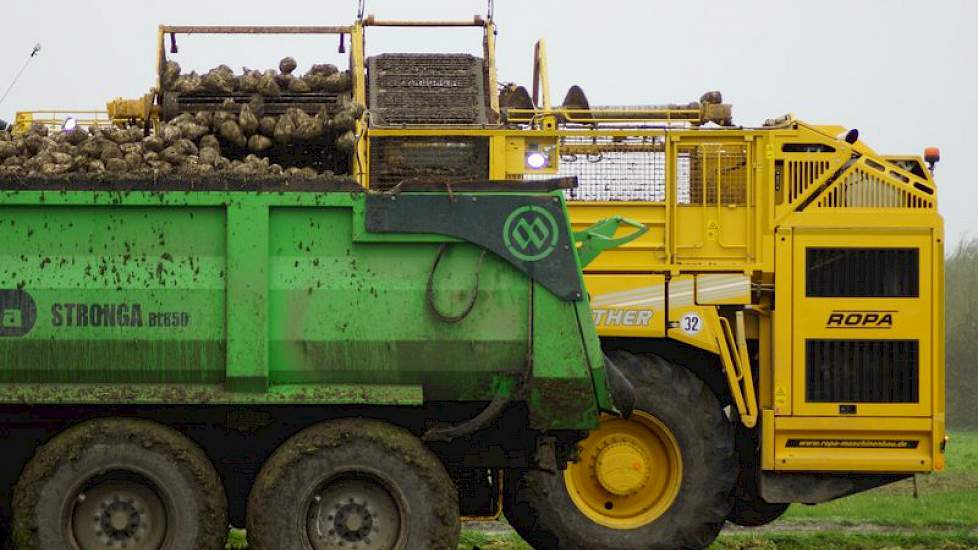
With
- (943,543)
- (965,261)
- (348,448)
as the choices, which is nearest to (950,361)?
(965,261)

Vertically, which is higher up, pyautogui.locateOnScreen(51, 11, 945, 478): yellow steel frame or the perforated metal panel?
the perforated metal panel

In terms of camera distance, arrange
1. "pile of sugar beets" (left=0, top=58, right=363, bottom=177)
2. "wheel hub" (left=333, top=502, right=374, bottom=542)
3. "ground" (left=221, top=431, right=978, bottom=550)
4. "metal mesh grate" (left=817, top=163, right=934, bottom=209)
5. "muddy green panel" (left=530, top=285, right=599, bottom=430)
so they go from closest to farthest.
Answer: "wheel hub" (left=333, top=502, right=374, bottom=542)
"muddy green panel" (left=530, top=285, right=599, bottom=430)
"pile of sugar beets" (left=0, top=58, right=363, bottom=177)
"metal mesh grate" (left=817, top=163, right=934, bottom=209)
"ground" (left=221, top=431, right=978, bottom=550)

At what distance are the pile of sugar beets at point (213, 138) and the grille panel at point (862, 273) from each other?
10.7 ft

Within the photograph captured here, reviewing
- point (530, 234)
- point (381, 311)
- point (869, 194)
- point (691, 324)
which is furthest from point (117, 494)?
point (869, 194)

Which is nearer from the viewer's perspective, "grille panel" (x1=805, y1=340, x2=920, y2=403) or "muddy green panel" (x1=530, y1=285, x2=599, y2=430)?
"muddy green panel" (x1=530, y1=285, x2=599, y2=430)

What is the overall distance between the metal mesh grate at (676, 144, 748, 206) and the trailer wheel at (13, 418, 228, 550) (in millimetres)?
4517

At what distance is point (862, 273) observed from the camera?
11.0 metres

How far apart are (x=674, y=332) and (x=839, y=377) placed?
1155 millimetres

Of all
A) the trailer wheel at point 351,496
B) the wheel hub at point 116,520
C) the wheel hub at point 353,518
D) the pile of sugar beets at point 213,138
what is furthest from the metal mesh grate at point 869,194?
the wheel hub at point 116,520

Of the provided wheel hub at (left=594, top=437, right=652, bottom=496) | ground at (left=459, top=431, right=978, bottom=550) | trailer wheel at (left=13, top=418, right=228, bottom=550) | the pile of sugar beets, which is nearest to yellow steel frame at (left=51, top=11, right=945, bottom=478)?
the pile of sugar beets

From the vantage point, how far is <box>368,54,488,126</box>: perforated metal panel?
11836mm

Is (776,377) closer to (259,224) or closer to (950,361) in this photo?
(259,224)

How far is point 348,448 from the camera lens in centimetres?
807

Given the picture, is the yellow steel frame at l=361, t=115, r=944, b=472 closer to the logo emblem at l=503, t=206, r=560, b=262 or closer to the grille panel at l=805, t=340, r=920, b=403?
the grille panel at l=805, t=340, r=920, b=403
